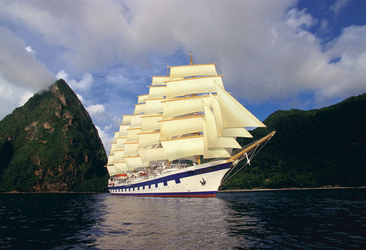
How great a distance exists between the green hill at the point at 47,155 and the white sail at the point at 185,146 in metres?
116

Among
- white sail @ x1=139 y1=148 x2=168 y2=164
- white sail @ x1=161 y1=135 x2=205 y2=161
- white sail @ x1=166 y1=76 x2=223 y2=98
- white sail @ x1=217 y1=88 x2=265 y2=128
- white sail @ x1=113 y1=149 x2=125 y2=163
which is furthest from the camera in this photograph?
white sail @ x1=113 y1=149 x2=125 y2=163

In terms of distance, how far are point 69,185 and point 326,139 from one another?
491ft

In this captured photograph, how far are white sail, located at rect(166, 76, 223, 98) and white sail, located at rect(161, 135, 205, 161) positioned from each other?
441 inches

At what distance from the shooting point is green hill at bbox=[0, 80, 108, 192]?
142 meters

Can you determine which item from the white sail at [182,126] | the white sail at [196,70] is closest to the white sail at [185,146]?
the white sail at [182,126]

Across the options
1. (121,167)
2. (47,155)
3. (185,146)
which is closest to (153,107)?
(185,146)

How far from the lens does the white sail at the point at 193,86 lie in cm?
4744

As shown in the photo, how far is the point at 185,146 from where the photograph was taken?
139 feet

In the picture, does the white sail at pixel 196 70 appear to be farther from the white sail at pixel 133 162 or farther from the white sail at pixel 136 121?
the white sail at pixel 133 162

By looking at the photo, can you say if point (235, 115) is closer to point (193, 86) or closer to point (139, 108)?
point (193, 86)

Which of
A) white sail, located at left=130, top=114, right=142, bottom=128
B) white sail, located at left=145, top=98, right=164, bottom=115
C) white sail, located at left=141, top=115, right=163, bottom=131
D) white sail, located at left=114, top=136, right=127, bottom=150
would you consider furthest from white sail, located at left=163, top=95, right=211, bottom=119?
white sail, located at left=114, top=136, right=127, bottom=150

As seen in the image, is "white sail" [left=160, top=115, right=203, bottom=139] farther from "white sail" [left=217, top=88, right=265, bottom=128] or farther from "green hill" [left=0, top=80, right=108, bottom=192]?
"green hill" [left=0, top=80, right=108, bottom=192]

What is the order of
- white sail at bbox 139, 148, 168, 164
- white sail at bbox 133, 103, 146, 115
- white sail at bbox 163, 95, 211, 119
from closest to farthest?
white sail at bbox 163, 95, 211, 119
white sail at bbox 139, 148, 168, 164
white sail at bbox 133, 103, 146, 115

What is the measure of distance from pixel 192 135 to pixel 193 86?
11.0 meters
